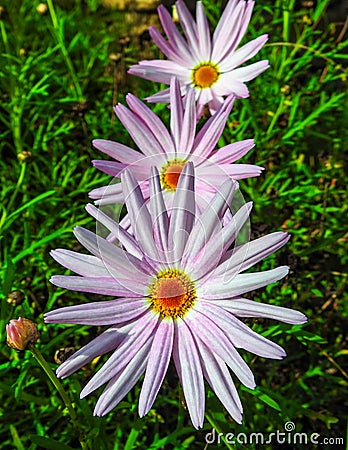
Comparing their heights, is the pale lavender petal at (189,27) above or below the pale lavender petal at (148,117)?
above

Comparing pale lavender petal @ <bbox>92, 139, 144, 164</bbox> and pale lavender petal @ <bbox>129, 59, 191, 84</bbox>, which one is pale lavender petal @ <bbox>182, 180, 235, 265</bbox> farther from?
pale lavender petal @ <bbox>129, 59, 191, 84</bbox>

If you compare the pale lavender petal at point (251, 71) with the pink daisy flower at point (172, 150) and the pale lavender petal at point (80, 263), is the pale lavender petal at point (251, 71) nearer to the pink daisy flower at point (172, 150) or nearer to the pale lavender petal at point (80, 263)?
the pink daisy flower at point (172, 150)

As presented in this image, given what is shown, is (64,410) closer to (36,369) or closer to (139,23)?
(36,369)

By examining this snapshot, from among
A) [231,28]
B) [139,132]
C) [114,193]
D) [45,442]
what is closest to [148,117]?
[139,132]

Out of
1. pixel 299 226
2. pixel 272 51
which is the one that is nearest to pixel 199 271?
pixel 299 226

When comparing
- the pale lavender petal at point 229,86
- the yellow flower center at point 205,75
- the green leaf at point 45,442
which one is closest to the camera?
the green leaf at point 45,442

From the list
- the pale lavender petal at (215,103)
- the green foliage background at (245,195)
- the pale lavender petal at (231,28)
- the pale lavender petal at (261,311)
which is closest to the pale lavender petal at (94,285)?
the pale lavender petal at (261,311)

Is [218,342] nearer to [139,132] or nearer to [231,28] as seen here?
[139,132]
